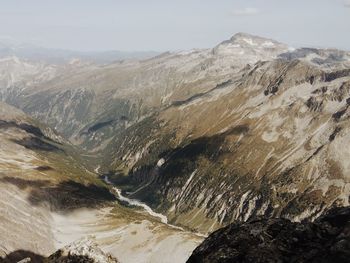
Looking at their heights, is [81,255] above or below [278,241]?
below

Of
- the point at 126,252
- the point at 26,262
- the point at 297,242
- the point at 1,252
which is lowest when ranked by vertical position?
the point at 126,252

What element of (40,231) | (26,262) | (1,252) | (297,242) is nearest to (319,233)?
(297,242)

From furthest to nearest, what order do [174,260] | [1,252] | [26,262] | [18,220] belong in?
[18,220] → [174,260] → [1,252] → [26,262]

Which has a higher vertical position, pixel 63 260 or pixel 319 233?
pixel 319 233

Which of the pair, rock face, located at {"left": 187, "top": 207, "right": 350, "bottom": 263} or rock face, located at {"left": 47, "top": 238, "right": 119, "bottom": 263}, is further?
rock face, located at {"left": 47, "top": 238, "right": 119, "bottom": 263}

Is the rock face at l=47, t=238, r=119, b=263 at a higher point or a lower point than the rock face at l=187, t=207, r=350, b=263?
lower

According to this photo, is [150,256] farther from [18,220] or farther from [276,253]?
[276,253]

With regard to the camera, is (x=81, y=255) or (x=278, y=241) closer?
(x=278, y=241)
